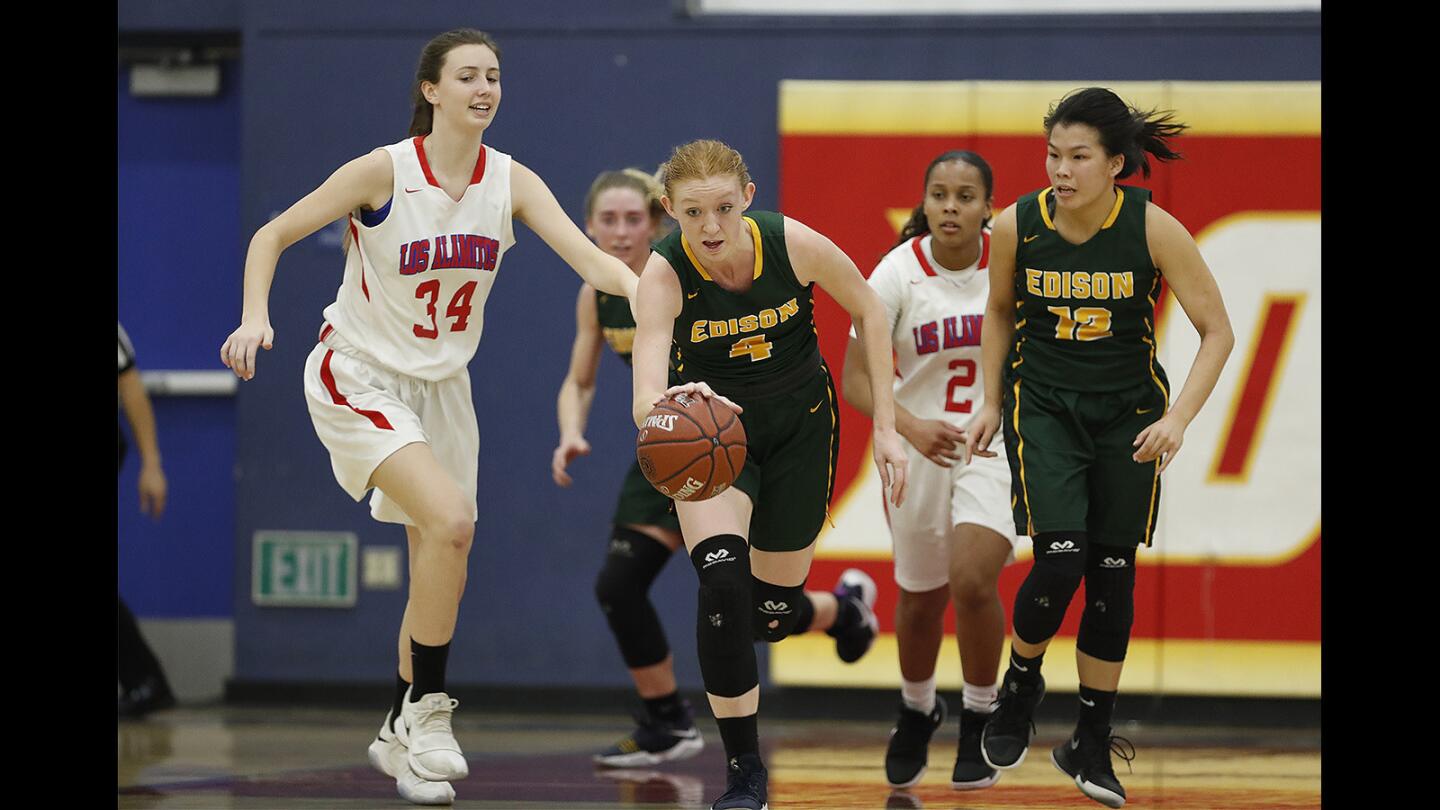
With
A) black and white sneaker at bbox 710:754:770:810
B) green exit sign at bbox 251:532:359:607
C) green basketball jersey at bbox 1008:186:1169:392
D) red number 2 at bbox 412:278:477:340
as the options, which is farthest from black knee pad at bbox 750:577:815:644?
green exit sign at bbox 251:532:359:607

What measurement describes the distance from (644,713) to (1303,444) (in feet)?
10.8

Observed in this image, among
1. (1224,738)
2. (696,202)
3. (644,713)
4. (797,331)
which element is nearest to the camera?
(696,202)

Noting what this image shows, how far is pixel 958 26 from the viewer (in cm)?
720

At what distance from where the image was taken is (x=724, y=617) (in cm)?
388

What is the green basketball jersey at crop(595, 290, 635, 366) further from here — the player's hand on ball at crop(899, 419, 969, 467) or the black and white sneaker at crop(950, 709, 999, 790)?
the black and white sneaker at crop(950, 709, 999, 790)

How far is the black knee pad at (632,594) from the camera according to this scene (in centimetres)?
540

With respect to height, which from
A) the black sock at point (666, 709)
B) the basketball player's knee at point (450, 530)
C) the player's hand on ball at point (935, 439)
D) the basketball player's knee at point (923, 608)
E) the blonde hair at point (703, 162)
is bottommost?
the black sock at point (666, 709)

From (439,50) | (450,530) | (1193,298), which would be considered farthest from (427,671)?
(1193,298)

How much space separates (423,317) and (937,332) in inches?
60.6

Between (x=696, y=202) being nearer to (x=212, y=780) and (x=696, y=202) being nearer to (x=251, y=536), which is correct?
(x=212, y=780)

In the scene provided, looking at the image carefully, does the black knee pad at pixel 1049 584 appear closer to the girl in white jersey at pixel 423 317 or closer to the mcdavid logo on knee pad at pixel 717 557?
the mcdavid logo on knee pad at pixel 717 557

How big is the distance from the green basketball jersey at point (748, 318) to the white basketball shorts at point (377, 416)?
0.75 metres

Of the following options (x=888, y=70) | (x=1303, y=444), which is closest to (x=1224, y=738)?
(x=1303, y=444)

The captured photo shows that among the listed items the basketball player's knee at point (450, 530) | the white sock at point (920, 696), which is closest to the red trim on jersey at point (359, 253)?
the basketball player's knee at point (450, 530)
